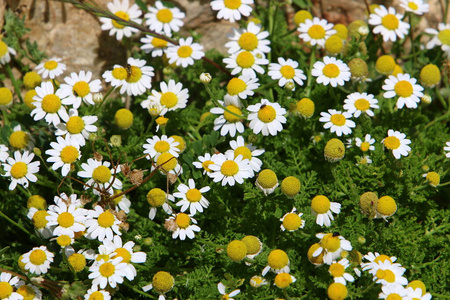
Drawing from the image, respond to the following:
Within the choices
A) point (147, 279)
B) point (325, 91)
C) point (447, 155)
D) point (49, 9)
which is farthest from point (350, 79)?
point (49, 9)

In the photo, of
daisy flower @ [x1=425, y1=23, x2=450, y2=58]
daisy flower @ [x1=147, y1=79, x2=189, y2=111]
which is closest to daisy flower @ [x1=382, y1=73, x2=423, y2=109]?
daisy flower @ [x1=425, y1=23, x2=450, y2=58]

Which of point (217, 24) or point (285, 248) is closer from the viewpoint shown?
point (285, 248)

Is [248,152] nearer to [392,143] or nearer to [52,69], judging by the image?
[392,143]

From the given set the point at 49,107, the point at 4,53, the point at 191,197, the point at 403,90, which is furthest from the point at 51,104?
the point at 403,90

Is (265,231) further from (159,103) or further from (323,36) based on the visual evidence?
(323,36)

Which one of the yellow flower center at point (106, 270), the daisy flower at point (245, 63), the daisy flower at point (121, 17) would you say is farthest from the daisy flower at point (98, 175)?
the daisy flower at point (121, 17)

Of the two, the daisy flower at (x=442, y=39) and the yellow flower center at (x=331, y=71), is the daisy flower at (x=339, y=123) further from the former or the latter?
the daisy flower at (x=442, y=39)

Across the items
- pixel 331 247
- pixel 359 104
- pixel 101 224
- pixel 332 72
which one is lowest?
pixel 101 224
